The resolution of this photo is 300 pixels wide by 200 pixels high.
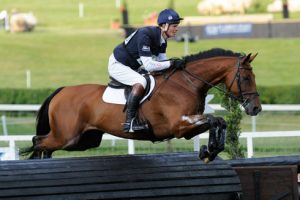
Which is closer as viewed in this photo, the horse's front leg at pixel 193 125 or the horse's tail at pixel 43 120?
the horse's front leg at pixel 193 125

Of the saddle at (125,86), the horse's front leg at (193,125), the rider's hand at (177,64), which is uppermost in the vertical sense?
the rider's hand at (177,64)

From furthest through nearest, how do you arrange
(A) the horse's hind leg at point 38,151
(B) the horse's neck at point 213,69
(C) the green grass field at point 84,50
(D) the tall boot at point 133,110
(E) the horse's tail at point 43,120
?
1. (C) the green grass field at point 84,50
2. (E) the horse's tail at point 43,120
3. (A) the horse's hind leg at point 38,151
4. (B) the horse's neck at point 213,69
5. (D) the tall boot at point 133,110

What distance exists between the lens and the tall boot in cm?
923

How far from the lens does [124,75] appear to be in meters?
9.62

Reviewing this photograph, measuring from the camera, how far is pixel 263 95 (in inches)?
915

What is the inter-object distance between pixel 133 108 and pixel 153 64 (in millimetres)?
520

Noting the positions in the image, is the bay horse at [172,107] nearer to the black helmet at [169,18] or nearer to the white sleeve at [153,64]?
the white sleeve at [153,64]

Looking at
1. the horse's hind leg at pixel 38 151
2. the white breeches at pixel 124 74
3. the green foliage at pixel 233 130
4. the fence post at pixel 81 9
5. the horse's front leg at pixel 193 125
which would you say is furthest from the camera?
the fence post at pixel 81 9

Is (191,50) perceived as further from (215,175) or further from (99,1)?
(215,175)

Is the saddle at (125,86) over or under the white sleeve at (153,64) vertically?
under

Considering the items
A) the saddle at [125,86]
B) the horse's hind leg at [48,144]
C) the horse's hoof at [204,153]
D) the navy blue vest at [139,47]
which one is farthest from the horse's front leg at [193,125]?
the horse's hind leg at [48,144]

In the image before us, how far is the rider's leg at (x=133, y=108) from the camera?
9.23 meters

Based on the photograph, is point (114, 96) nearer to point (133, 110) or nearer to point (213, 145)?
point (133, 110)

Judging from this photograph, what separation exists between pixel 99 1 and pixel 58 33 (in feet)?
45.5
